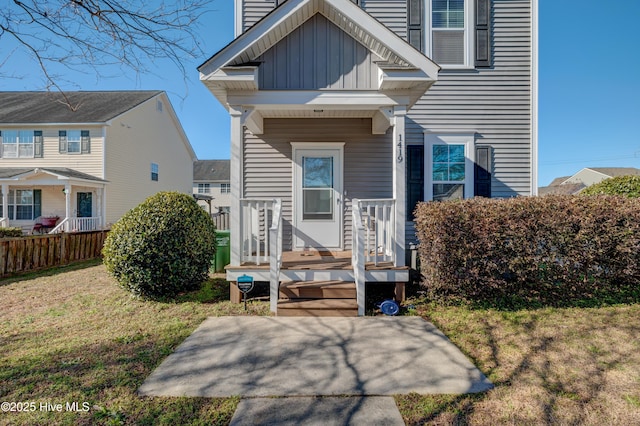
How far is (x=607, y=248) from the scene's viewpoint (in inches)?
180

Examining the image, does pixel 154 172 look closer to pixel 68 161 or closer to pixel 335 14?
pixel 68 161

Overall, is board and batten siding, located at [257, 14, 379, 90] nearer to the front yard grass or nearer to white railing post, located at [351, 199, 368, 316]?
white railing post, located at [351, 199, 368, 316]

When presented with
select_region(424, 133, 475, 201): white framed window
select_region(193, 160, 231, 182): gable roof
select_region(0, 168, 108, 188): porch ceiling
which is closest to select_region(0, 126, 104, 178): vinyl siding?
select_region(0, 168, 108, 188): porch ceiling

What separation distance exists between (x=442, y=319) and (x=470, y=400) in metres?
1.82

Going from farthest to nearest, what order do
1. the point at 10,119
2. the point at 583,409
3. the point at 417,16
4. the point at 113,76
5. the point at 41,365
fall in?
the point at 10,119 → the point at 417,16 → the point at 113,76 → the point at 41,365 → the point at 583,409

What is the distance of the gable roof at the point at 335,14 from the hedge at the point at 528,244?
88.2 inches

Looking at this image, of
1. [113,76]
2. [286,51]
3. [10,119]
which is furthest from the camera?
[10,119]

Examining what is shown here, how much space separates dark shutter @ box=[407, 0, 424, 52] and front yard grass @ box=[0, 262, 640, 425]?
535 centimetres

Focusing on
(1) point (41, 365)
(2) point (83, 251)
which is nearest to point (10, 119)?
(2) point (83, 251)

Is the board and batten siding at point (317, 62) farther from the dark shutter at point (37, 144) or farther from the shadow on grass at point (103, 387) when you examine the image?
the dark shutter at point (37, 144)

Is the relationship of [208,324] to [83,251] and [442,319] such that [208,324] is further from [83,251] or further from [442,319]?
[83,251]

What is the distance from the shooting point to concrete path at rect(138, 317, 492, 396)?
2680 mm

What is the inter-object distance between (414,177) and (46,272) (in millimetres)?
8862

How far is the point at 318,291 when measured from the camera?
15.2 ft
